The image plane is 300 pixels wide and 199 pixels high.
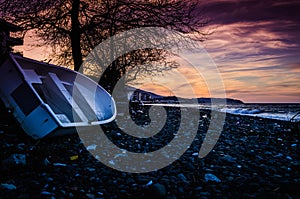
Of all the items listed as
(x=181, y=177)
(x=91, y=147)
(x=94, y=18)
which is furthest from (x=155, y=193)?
(x=94, y=18)

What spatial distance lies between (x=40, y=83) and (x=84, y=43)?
26.0ft

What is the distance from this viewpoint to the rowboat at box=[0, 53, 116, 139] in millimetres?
5293

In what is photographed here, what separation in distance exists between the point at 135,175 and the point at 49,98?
4.33 meters

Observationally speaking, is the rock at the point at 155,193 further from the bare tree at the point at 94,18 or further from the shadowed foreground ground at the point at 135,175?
the bare tree at the point at 94,18

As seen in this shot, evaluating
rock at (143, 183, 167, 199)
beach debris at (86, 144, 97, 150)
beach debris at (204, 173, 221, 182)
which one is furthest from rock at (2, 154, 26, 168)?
beach debris at (204, 173, 221, 182)

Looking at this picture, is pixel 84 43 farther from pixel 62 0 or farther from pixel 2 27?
pixel 2 27

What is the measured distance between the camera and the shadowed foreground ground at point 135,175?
3347mm

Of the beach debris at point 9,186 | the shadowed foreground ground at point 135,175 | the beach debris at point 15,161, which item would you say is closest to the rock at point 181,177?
the shadowed foreground ground at point 135,175

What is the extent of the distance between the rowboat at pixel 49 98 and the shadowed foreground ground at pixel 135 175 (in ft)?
1.28

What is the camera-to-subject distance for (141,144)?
6.02 m

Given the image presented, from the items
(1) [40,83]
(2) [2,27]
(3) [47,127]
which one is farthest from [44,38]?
(3) [47,127]

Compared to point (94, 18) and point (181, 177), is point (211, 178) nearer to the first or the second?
point (181, 177)

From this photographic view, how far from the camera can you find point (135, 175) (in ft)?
13.3

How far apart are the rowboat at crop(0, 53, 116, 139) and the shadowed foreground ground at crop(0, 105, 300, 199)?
15.4 inches
